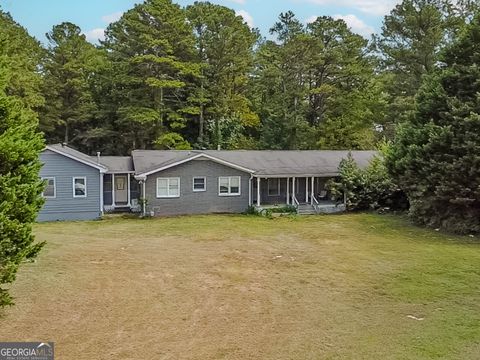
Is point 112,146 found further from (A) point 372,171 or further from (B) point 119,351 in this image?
(B) point 119,351

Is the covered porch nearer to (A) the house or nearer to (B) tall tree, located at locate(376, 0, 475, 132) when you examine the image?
(A) the house

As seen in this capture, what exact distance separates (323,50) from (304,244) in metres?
24.2

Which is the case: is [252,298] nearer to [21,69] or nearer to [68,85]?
[21,69]

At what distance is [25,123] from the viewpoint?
7566mm

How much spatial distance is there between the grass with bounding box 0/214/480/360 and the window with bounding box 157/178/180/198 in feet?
19.7

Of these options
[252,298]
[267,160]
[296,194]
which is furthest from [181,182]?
[252,298]

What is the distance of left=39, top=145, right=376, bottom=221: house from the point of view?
20750mm

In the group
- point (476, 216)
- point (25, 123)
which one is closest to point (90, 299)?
point (25, 123)

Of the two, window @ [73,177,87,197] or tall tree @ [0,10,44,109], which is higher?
tall tree @ [0,10,44,109]

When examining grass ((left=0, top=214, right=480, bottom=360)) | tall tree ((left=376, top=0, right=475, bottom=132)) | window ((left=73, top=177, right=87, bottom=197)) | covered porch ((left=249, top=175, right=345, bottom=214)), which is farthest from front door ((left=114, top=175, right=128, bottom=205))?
tall tree ((left=376, top=0, right=475, bottom=132))

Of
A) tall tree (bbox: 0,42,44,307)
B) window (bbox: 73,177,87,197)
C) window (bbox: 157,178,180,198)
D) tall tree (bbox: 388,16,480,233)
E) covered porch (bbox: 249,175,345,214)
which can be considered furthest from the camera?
covered porch (bbox: 249,175,345,214)

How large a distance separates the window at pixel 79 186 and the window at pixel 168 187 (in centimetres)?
350

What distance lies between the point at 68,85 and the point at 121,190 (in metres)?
17.2

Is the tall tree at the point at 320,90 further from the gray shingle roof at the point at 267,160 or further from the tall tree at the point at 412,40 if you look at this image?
the gray shingle roof at the point at 267,160
